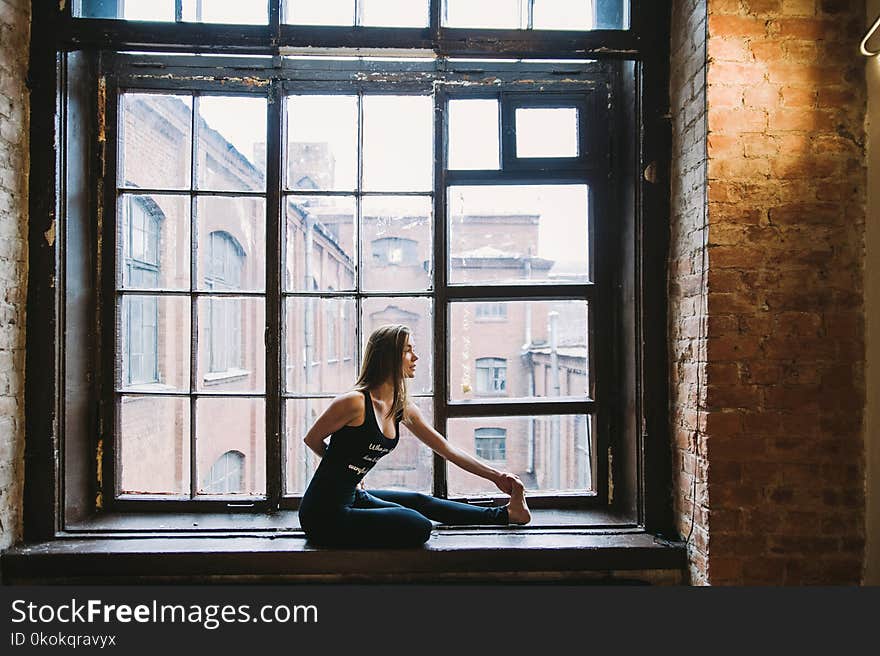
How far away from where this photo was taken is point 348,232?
263 cm

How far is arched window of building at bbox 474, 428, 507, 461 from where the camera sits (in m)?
2.65

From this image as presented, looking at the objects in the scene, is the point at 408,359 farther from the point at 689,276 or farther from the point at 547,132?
the point at 547,132

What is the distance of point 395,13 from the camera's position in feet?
8.41

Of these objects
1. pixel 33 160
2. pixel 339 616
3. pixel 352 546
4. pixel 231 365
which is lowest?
pixel 339 616

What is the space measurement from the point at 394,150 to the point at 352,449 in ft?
4.33

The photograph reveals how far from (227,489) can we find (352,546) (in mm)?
726

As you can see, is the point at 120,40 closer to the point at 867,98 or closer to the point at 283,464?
the point at 283,464

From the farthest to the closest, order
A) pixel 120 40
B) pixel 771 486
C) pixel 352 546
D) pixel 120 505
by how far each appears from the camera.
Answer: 1. pixel 120 505
2. pixel 120 40
3. pixel 352 546
4. pixel 771 486

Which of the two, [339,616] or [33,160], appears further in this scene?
[33,160]

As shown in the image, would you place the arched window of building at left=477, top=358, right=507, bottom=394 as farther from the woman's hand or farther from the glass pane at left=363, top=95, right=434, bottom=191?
the glass pane at left=363, top=95, right=434, bottom=191

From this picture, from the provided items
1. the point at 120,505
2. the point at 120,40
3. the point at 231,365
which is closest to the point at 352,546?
the point at 231,365

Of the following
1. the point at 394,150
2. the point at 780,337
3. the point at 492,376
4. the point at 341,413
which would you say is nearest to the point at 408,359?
the point at 341,413

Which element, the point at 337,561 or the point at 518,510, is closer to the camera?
the point at 337,561

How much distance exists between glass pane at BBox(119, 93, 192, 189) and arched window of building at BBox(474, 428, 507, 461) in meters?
1.71
